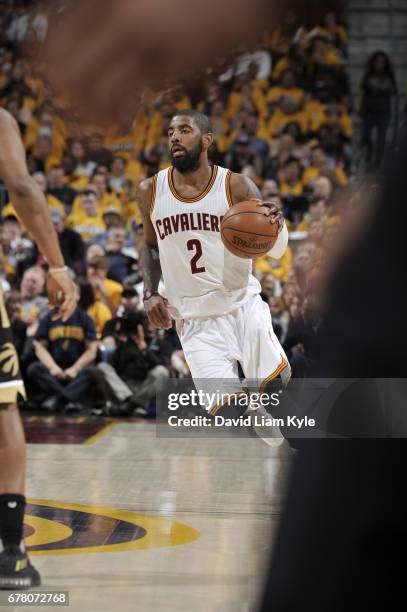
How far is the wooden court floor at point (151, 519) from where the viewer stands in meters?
3.32

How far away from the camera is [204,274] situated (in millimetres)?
5191

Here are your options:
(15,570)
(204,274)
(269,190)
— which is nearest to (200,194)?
(204,274)

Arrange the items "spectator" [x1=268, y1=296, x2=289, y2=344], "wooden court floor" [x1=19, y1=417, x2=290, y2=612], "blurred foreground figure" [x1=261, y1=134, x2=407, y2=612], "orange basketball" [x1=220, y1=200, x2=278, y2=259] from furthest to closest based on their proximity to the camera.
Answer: "spectator" [x1=268, y1=296, x2=289, y2=344], "orange basketball" [x1=220, y1=200, x2=278, y2=259], "wooden court floor" [x1=19, y1=417, x2=290, y2=612], "blurred foreground figure" [x1=261, y1=134, x2=407, y2=612]

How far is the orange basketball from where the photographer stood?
185 inches

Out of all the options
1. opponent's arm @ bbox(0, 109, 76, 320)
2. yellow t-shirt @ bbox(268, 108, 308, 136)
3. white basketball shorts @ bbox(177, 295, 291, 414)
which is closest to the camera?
opponent's arm @ bbox(0, 109, 76, 320)

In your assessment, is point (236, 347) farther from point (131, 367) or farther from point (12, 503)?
point (131, 367)

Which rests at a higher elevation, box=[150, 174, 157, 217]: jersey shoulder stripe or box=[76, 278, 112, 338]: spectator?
box=[150, 174, 157, 217]: jersey shoulder stripe

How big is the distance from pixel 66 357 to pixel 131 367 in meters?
0.66

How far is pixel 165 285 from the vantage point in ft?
17.6

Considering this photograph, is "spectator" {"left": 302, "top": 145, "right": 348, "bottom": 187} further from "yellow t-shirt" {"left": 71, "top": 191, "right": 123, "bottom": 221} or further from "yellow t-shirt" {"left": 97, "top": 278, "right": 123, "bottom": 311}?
"yellow t-shirt" {"left": 97, "top": 278, "right": 123, "bottom": 311}

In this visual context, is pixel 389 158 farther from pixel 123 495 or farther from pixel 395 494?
pixel 123 495

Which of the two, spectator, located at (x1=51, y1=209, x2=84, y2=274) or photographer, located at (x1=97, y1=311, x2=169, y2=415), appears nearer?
photographer, located at (x1=97, y1=311, x2=169, y2=415)

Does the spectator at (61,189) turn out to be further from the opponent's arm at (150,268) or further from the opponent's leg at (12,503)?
the opponent's leg at (12,503)

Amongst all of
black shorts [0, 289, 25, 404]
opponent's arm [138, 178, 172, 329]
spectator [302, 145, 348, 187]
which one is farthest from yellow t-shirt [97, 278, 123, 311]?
black shorts [0, 289, 25, 404]
